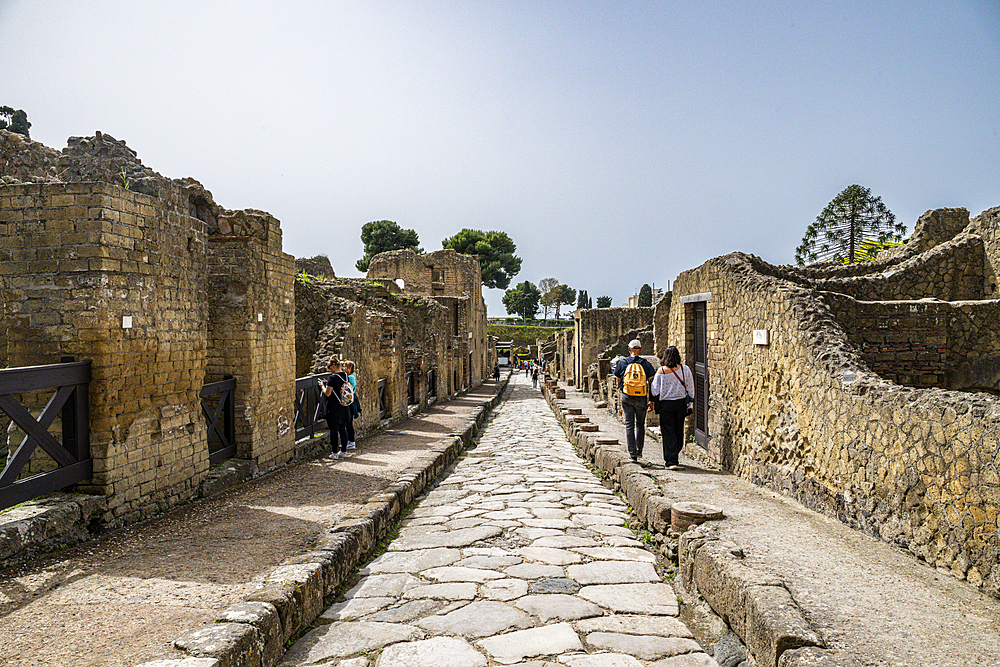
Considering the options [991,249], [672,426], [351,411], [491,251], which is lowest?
[672,426]

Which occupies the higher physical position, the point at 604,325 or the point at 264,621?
the point at 604,325

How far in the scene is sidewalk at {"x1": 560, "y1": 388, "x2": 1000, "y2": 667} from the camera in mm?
2832

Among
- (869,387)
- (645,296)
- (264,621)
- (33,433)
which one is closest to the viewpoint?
(264,621)

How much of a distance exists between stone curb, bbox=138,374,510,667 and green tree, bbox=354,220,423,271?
63404mm

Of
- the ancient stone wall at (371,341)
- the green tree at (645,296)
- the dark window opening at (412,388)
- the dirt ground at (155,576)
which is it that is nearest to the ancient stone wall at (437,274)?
the ancient stone wall at (371,341)

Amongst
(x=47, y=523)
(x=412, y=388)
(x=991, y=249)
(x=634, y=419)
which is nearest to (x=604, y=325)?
(x=412, y=388)

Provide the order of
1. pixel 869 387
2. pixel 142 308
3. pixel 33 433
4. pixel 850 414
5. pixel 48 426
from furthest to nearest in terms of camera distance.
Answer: pixel 142 308 < pixel 850 414 < pixel 869 387 < pixel 48 426 < pixel 33 433

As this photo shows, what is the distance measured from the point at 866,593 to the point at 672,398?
14.7 ft

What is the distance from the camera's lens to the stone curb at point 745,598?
2875mm

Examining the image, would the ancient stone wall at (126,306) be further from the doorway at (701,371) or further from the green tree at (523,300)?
the green tree at (523,300)

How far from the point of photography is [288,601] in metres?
3.53

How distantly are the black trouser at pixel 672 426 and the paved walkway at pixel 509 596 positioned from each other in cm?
106

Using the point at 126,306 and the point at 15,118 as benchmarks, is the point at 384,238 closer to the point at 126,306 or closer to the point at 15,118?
the point at 15,118

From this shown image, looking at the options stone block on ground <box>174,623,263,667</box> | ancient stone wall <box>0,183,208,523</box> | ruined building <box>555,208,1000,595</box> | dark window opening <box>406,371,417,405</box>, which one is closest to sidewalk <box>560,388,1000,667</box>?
ruined building <box>555,208,1000,595</box>
